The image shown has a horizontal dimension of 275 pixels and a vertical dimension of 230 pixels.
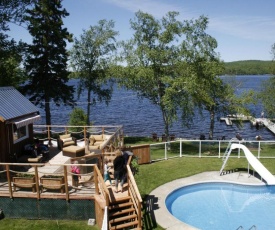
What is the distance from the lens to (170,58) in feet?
91.7

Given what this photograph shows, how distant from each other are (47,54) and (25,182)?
67.5 feet

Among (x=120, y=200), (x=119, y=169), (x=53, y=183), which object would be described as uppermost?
(x=119, y=169)

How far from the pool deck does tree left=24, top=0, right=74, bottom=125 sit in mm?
17172

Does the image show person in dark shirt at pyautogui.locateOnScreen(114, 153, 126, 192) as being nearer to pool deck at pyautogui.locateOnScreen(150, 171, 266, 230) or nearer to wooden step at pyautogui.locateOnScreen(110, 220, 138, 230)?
wooden step at pyautogui.locateOnScreen(110, 220, 138, 230)

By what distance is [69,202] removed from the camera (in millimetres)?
13734

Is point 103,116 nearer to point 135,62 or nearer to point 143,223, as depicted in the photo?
point 135,62

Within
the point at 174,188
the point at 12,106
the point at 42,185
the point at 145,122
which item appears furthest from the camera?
the point at 145,122

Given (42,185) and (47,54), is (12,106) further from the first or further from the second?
(47,54)

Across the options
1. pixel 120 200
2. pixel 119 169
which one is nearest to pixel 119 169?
pixel 119 169

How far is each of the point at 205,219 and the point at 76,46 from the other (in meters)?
26.9

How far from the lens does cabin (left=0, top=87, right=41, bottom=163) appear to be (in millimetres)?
16125

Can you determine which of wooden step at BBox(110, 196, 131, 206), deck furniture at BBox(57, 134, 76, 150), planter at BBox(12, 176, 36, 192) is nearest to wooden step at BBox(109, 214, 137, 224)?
wooden step at BBox(110, 196, 131, 206)

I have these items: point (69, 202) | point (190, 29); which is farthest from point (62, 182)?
point (190, 29)

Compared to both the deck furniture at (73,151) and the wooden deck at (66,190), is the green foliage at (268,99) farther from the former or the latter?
the wooden deck at (66,190)
